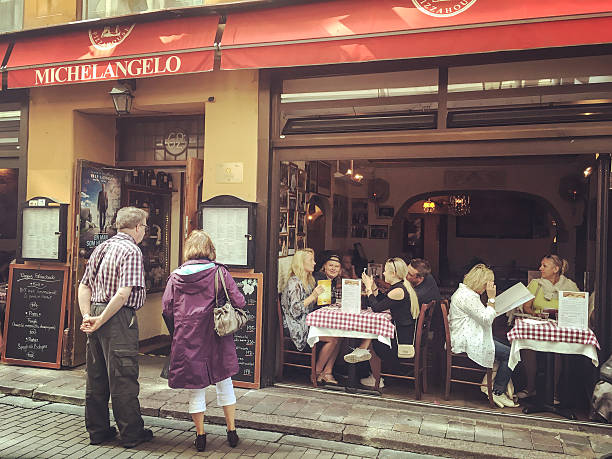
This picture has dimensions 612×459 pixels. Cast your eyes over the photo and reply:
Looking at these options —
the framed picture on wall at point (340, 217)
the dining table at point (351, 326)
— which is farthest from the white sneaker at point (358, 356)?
the framed picture on wall at point (340, 217)

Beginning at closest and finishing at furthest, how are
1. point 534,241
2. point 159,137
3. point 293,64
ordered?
point 293,64 < point 159,137 < point 534,241

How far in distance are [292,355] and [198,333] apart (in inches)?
98.9

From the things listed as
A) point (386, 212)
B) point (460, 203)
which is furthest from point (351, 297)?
point (460, 203)

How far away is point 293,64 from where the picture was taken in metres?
5.55

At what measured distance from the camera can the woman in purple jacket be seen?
14.4 feet

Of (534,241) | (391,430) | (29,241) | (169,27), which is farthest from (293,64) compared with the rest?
(534,241)

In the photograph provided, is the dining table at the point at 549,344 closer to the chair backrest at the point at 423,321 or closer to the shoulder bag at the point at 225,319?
the chair backrest at the point at 423,321

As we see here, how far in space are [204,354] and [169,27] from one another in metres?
3.69

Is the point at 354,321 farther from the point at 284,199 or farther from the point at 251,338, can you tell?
the point at 284,199

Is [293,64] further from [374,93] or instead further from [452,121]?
[452,121]

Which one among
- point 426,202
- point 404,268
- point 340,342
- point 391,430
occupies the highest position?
point 426,202

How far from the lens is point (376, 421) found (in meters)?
5.10

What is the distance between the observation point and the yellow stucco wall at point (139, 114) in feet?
20.4

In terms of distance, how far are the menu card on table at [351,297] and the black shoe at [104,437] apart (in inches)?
100
